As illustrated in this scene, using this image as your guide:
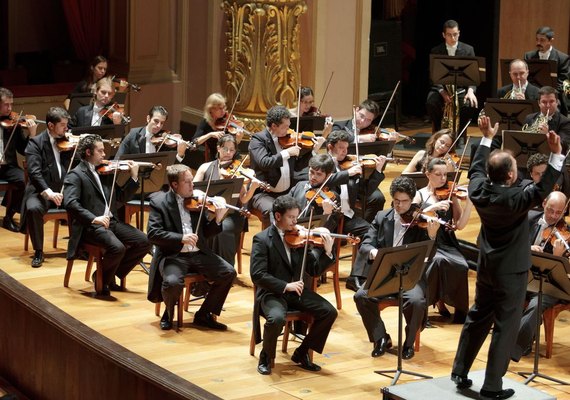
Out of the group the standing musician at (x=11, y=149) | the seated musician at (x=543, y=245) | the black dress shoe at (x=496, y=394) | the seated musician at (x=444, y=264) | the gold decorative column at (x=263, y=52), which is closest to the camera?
the black dress shoe at (x=496, y=394)

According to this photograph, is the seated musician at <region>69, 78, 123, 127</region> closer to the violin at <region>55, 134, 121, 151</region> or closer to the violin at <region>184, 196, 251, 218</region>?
the violin at <region>55, 134, 121, 151</region>

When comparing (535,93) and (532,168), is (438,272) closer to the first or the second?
(532,168)

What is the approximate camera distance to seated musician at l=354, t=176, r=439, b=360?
263 inches

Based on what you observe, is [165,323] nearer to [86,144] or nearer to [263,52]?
[86,144]

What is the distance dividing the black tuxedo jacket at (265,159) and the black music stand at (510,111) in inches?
66.6

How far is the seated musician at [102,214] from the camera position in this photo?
7473 mm

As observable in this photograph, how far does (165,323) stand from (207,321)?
262 millimetres

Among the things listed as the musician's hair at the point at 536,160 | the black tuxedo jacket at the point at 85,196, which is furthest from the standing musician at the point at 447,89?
the black tuxedo jacket at the point at 85,196

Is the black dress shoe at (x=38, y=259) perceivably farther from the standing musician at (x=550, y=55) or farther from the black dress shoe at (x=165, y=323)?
the standing musician at (x=550, y=55)

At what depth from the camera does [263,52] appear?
10641mm

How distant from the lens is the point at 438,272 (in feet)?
23.8

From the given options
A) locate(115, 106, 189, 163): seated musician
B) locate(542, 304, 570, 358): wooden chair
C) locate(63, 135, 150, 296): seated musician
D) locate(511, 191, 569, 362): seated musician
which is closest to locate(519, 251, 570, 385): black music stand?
locate(511, 191, 569, 362): seated musician

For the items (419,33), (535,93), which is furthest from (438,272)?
(419,33)

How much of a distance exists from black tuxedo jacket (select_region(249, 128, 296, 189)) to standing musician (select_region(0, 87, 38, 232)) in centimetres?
189
